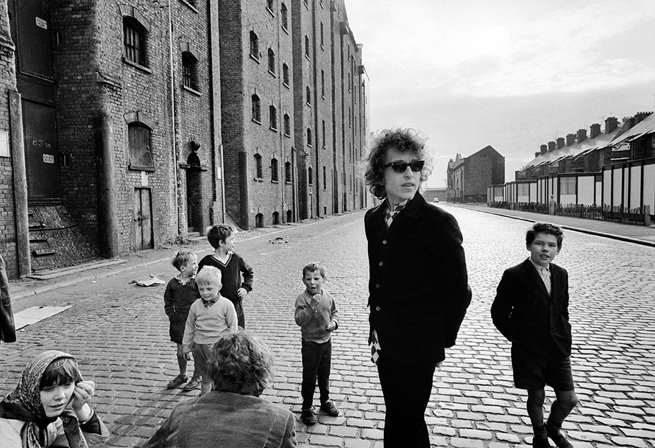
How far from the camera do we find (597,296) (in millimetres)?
7535

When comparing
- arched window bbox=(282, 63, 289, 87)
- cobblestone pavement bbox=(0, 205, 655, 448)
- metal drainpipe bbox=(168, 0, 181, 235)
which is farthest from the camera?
arched window bbox=(282, 63, 289, 87)

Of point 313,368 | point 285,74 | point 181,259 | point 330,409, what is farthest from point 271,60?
point 330,409

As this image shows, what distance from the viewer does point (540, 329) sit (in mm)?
3035

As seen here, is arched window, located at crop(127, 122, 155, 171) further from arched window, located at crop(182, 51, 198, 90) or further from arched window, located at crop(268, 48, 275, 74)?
arched window, located at crop(268, 48, 275, 74)

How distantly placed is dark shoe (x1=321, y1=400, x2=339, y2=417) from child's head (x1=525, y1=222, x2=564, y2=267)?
73.1 inches

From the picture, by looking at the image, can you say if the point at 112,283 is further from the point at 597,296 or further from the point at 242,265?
the point at 597,296

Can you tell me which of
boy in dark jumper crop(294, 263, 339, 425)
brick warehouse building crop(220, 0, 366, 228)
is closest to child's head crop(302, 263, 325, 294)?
boy in dark jumper crop(294, 263, 339, 425)

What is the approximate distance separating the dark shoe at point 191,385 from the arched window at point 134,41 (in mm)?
12473

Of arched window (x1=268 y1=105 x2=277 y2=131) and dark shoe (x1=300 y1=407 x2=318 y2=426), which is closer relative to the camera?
dark shoe (x1=300 y1=407 x2=318 y2=426)

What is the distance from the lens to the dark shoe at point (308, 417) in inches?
136

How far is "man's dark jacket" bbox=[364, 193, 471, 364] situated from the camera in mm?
2283

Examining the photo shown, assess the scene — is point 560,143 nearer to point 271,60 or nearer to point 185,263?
point 271,60

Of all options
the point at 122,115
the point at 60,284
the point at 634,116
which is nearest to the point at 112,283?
the point at 60,284

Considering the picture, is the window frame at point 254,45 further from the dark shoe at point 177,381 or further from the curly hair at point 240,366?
the curly hair at point 240,366
